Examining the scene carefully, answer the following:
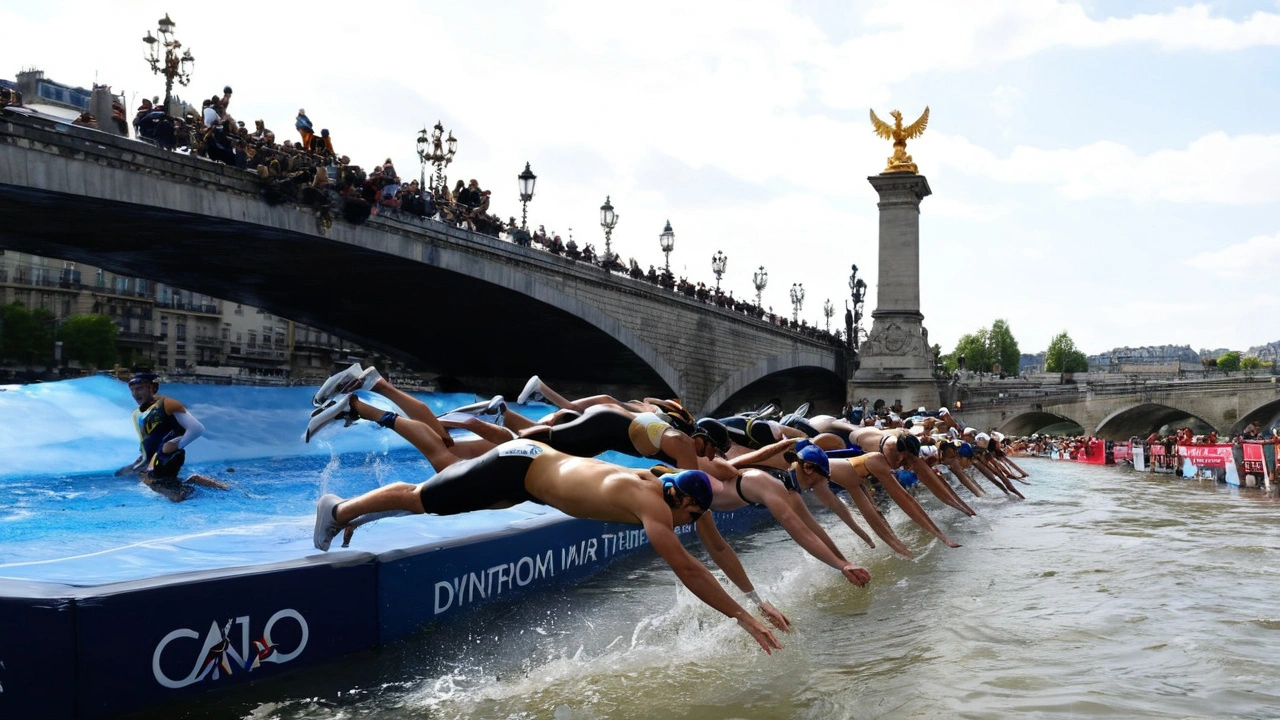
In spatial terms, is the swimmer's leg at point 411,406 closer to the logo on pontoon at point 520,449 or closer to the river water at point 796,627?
the river water at point 796,627

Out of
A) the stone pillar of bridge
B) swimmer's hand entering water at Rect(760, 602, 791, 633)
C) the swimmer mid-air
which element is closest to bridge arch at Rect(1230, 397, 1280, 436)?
the stone pillar of bridge

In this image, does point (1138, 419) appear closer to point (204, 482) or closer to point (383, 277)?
point (383, 277)

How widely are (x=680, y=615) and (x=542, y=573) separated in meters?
1.60

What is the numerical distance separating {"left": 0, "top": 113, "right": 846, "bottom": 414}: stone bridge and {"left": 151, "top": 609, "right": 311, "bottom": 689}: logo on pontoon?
14.2 m

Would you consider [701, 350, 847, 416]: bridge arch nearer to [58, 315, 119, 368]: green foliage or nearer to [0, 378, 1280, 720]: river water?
[0, 378, 1280, 720]: river water

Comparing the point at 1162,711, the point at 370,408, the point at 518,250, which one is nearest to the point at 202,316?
the point at 518,250

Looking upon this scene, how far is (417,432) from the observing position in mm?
9070

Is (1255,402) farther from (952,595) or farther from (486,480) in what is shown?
(486,480)

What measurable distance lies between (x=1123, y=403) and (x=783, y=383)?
81.0 ft

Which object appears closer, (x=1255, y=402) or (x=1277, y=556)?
(x=1277, y=556)

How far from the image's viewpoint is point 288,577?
6.37 meters

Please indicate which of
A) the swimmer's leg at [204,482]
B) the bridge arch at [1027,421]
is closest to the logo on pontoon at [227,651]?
the swimmer's leg at [204,482]

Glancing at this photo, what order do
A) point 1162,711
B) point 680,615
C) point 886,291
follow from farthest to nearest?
1. point 886,291
2. point 680,615
3. point 1162,711

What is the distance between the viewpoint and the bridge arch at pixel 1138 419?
225ft
